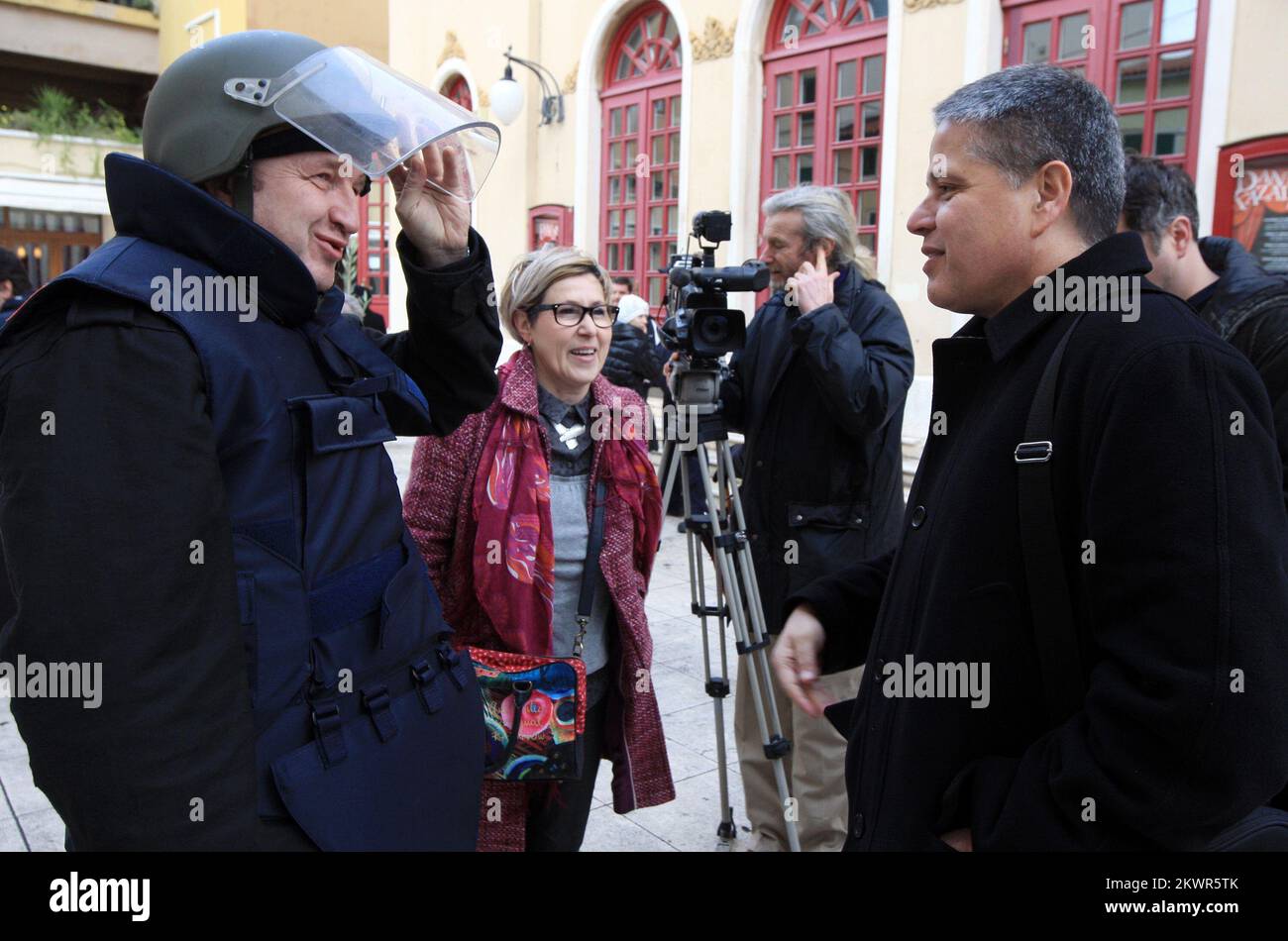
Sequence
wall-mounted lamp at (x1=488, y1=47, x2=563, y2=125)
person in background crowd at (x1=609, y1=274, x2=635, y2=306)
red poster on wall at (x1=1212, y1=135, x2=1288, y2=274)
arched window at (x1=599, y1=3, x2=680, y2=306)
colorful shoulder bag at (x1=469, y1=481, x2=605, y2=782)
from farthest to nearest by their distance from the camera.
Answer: wall-mounted lamp at (x1=488, y1=47, x2=563, y2=125)
arched window at (x1=599, y1=3, x2=680, y2=306)
person in background crowd at (x1=609, y1=274, x2=635, y2=306)
red poster on wall at (x1=1212, y1=135, x2=1288, y2=274)
colorful shoulder bag at (x1=469, y1=481, x2=605, y2=782)

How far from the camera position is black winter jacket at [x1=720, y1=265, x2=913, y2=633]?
2.92 m

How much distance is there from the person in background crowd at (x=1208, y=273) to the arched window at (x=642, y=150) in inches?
307

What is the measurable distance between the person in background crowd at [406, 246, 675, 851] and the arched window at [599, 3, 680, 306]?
7.93 metres

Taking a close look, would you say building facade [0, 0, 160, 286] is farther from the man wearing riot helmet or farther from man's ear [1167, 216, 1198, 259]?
man's ear [1167, 216, 1198, 259]

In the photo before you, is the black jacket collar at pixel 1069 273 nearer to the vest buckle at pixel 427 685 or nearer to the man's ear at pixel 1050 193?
the man's ear at pixel 1050 193

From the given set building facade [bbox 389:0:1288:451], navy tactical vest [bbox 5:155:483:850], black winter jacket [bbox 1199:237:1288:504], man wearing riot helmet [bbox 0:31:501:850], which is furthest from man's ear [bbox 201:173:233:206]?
building facade [bbox 389:0:1288:451]

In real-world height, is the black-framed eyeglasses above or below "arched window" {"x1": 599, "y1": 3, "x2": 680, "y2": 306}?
below

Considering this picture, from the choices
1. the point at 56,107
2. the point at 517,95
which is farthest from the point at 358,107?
the point at 56,107

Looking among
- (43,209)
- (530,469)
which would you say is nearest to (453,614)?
(530,469)

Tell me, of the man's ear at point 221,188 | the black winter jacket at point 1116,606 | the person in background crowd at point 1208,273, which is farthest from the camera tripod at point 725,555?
the man's ear at point 221,188

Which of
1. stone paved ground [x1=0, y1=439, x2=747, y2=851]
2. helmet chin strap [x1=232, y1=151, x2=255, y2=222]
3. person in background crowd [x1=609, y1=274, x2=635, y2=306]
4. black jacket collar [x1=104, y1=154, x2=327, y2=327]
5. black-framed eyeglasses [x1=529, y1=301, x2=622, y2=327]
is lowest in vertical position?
stone paved ground [x1=0, y1=439, x2=747, y2=851]
